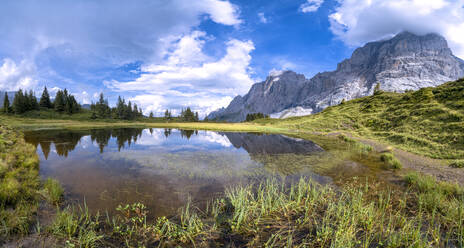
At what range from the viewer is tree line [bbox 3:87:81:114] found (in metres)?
85.0

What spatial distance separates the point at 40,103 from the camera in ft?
327

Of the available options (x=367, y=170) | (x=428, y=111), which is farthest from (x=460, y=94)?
(x=367, y=170)

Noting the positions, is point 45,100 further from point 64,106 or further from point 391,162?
point 391,162

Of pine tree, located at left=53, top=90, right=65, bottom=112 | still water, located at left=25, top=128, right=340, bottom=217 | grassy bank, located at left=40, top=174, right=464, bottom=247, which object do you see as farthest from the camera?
pine tree, located at left=53, top=90, right=65, bottom=112

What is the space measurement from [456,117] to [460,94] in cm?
1280

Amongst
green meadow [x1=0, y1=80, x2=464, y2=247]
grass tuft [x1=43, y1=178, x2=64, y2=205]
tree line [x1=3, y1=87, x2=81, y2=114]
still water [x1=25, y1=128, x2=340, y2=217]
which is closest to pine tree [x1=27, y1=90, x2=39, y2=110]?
tree line [x1=3, y1=87, x2=81, y2=114]

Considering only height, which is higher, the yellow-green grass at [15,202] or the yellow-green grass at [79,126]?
the yellow-green grass at [79,126]

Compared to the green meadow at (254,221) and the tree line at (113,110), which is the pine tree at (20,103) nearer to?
the tree line at (113,110)

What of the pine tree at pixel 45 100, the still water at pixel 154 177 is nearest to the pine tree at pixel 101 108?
the pine tree at pixel 45 100

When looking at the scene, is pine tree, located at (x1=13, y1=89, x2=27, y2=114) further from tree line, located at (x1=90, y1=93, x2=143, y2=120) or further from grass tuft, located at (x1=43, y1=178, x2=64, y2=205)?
grass tuft, located at (x1=43, y1=178, x2=64, y2=205)

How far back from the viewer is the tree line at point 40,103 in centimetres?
8501

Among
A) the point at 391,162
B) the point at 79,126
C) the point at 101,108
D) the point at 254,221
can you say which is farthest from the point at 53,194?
the point at 101,108

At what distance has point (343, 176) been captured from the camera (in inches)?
468

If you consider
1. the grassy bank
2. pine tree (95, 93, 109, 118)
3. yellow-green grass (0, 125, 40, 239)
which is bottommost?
the grassy bank
